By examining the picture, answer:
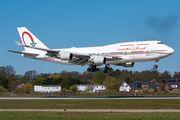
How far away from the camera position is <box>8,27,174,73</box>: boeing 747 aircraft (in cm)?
4800

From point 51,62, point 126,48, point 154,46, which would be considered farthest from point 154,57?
point 51,62

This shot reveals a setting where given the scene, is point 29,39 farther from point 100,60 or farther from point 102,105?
point 102,105

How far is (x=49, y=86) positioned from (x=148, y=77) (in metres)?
76.2

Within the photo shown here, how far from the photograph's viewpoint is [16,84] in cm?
12081

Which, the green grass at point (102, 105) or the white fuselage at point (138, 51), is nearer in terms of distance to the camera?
the green grass at point (102, 105)

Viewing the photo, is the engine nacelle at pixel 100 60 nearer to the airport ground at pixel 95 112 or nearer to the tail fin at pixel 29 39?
the airport ground at pixel 95 112

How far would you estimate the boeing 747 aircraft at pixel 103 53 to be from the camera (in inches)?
1890

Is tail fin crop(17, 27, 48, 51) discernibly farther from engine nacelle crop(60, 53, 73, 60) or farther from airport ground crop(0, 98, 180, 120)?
airport ground crop(0, 98, 180, 120)

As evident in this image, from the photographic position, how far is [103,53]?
52531 mm

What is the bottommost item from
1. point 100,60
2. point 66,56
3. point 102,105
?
point 102,105

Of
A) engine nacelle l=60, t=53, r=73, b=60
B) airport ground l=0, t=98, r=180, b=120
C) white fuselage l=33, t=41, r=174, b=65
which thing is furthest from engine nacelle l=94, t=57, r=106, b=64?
airport ground l=0, t=98, r=180, b=120

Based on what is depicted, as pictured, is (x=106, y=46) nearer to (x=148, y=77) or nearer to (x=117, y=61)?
(x=117, y=61)

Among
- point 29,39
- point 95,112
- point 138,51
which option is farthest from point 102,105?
point 29,39

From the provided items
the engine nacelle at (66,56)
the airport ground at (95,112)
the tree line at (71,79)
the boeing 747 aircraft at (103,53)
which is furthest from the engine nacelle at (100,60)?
the tree line at (71,79)
